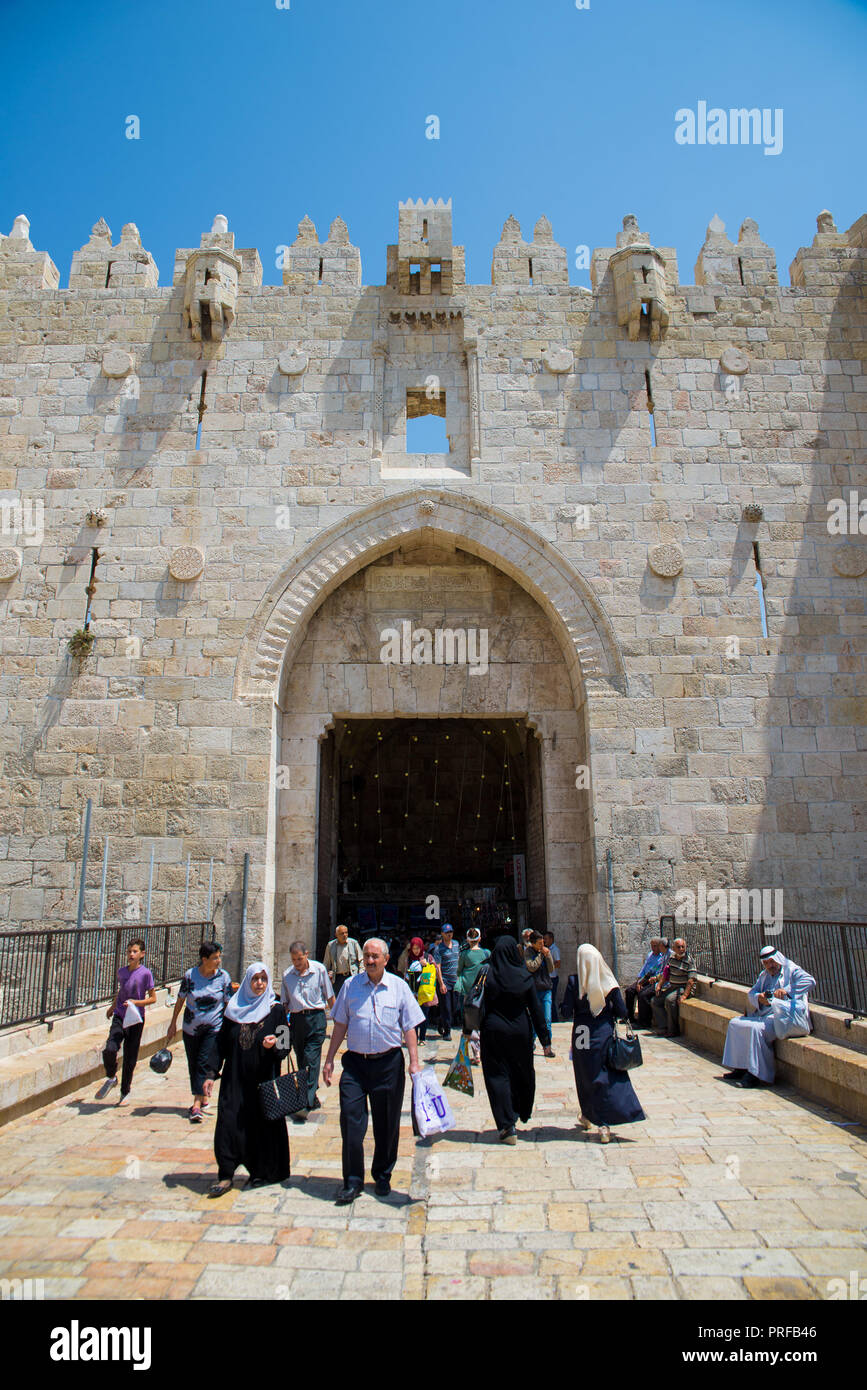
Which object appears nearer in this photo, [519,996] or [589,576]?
[519,996]

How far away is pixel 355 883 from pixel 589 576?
33.7 ft

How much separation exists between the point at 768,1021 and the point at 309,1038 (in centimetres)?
341

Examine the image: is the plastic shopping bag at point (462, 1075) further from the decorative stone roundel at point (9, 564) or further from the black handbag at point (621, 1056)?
the decorative stone roundel at point (9, 564)

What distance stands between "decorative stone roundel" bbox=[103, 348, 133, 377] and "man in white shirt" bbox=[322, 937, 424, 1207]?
9658 millimetres

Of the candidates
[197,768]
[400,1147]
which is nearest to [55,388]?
[197,768]

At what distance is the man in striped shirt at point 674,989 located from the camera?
8680mm

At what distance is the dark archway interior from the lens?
18.5m

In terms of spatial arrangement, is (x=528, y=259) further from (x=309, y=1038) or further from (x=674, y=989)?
(x=309, y=1038)

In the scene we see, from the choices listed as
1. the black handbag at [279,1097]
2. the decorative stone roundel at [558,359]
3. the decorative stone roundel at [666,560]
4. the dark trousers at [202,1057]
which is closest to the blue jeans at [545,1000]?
the dark trousers at [202,1057]

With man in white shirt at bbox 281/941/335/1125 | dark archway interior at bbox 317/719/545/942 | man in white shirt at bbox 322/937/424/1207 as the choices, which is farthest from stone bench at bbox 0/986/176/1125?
dark archway interior at bbox 317/719/545/942

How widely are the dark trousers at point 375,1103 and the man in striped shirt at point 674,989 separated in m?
4.95

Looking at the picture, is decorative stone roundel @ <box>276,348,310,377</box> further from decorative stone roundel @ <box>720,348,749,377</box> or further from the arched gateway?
decorative stone roundel @ <box>720,348,749,377</box>

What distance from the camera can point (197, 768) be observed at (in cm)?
1039
